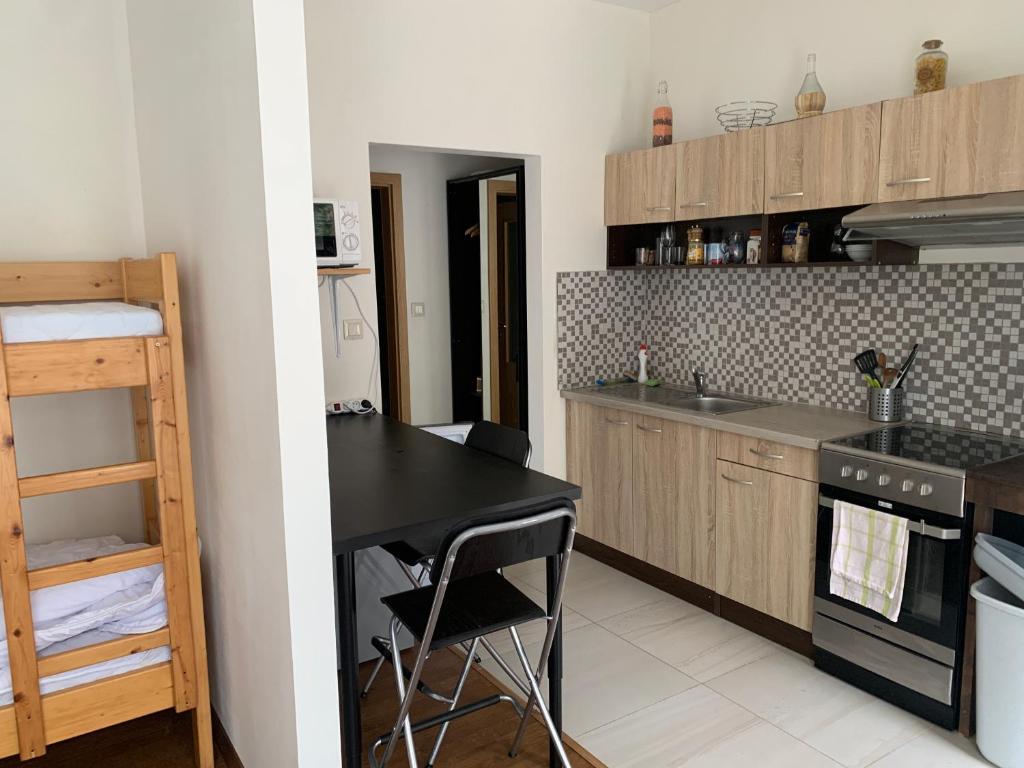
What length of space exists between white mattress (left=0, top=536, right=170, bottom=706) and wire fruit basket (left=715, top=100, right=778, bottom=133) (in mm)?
3001

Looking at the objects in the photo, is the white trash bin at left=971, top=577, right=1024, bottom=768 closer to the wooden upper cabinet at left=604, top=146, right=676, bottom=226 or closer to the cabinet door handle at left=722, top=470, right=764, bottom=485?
the cabinet door handle at left=722, top=470, right=764, bottom=485

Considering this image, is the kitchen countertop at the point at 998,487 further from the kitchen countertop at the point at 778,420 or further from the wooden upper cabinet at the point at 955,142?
the wooden upper cabinet at the point at 955,142

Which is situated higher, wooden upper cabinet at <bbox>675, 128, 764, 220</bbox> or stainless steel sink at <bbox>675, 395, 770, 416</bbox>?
wooden upper cabinet at <bbox>675, 128, 764, 220</bbox>

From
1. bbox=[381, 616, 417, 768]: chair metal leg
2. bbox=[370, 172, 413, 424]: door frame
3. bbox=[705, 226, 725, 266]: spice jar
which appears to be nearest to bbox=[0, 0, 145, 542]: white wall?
bbox=[381, 616, 417, 768]: chair metal leg

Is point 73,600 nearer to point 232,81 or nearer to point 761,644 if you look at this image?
point 232,81

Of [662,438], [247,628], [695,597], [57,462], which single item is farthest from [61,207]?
[695,597]

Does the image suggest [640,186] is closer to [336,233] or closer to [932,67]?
[932,67]

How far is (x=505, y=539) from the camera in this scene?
6.01 ft

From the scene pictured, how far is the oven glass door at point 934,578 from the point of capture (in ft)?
7.94

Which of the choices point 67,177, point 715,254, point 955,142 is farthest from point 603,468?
point 67,177

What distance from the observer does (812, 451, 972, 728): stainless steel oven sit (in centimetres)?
243

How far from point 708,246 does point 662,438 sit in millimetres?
975

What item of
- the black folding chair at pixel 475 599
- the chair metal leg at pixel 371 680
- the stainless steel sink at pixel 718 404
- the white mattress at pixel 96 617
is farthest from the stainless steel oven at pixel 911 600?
the white mattress at pixel 96 617

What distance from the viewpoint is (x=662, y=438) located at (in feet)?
11.5
